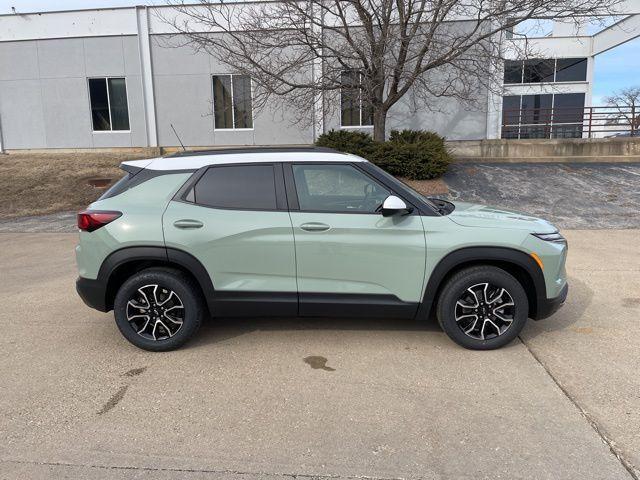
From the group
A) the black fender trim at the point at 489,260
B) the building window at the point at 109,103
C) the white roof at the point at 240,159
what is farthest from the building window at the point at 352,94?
the black fender trim at the point at 489,260

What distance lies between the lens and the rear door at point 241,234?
4031 mm

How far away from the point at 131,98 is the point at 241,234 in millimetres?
16815

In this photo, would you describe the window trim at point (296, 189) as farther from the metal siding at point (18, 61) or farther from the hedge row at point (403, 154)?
the metal siding at point (18, 61)

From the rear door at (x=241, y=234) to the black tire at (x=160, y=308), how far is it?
237mm

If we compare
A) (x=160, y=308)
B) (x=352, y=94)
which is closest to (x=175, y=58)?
(x=352, y=94)

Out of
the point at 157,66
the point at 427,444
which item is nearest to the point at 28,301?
the point at 427,444

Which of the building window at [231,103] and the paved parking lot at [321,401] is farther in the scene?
the building window at [231,103]

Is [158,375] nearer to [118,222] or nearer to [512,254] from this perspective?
[118,222]

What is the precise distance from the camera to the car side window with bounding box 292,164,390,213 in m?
4.13

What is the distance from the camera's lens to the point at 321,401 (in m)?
3.36

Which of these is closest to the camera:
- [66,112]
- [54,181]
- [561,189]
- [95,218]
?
[95,218]

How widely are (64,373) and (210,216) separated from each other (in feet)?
5.51

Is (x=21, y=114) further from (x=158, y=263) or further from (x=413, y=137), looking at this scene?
(x=158, y=263)

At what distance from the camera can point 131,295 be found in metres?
4.11
